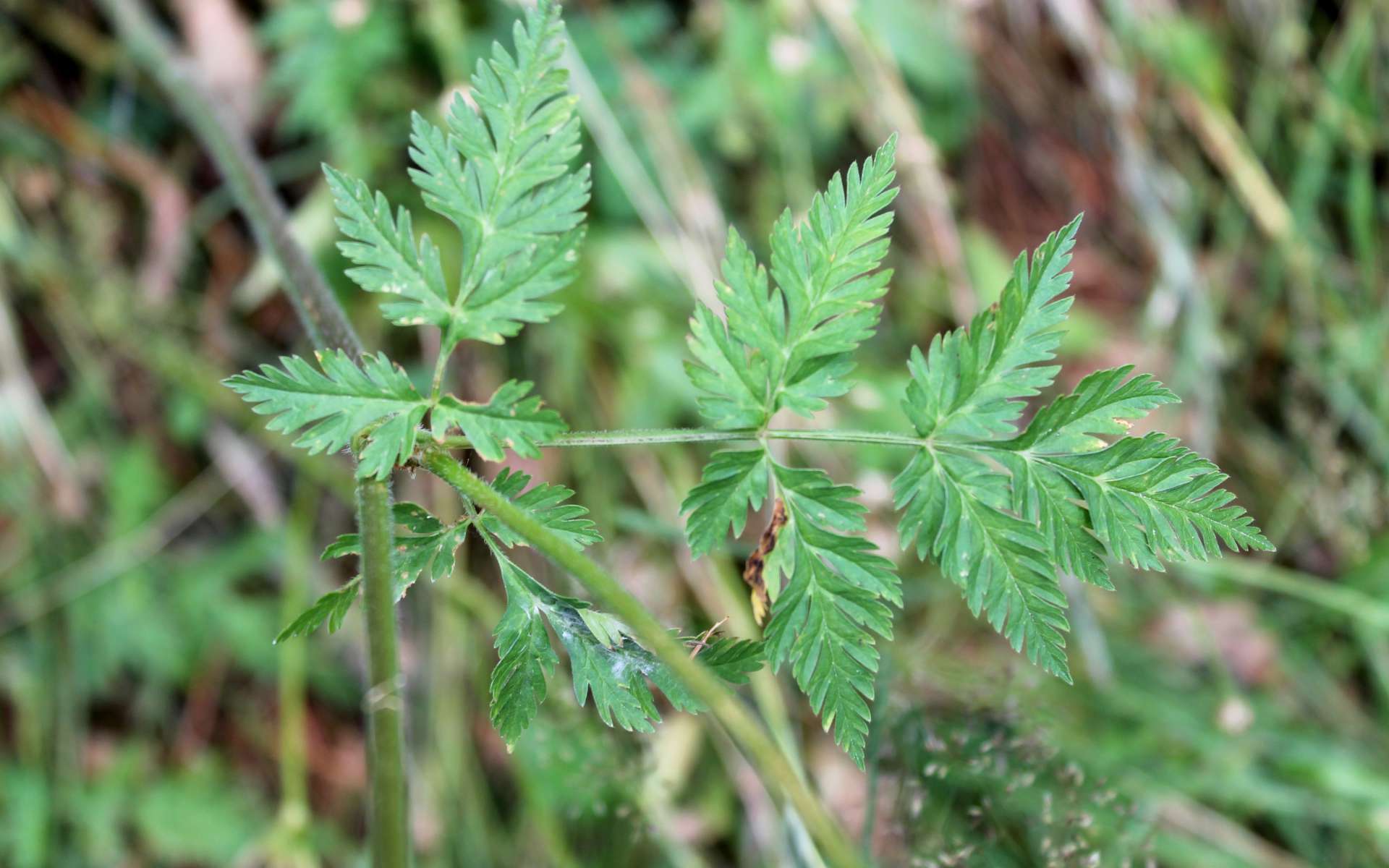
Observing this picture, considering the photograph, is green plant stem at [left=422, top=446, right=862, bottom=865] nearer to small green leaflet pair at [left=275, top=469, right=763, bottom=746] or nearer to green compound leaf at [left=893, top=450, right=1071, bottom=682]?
small green leaflet pair at [left=275, top=469, right=763, bottom=746]

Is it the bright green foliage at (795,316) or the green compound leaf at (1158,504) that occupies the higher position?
the bright green foliage at (795,316)

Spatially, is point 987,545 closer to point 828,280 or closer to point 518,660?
point 828,280

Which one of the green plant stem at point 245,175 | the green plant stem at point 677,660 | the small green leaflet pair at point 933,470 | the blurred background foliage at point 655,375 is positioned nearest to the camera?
the green plant stem at point 677,660

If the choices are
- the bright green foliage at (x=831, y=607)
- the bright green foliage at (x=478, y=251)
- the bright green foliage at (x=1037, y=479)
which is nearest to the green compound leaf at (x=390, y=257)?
the bright green foliage at (x=478, y=251)

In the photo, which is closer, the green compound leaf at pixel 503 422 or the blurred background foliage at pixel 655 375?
the green compound leaf at pixel 503 422

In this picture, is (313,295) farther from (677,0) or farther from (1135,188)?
(1135,188)

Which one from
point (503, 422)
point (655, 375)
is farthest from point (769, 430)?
point (655, 375)

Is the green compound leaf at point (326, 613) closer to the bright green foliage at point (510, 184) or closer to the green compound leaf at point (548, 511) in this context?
the green compound leaf at point (548, 511)
